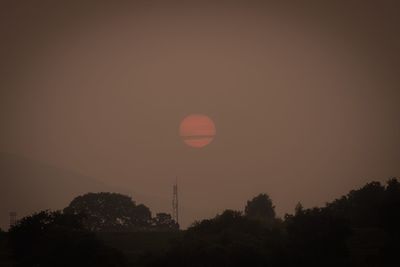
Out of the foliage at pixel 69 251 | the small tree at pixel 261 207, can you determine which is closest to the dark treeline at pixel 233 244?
the foliage at pixel 69 251

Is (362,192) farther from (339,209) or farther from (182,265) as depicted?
(182,265)

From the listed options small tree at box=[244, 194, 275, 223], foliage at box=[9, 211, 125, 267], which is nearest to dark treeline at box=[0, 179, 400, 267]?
foliage at box=[9, 211, 125, 267]

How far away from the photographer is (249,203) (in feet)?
646

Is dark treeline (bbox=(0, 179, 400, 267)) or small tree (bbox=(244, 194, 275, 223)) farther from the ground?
small tree (bbox=(244, 194, 275, 223))

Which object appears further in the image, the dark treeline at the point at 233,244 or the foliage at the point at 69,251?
the dark treeline at the point at 233,244

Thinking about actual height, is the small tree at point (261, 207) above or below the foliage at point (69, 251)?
above

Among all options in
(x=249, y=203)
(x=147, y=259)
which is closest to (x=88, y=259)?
(x=147, y=259)

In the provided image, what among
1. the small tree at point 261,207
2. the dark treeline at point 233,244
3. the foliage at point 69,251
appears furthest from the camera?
the small tree at point 261,207

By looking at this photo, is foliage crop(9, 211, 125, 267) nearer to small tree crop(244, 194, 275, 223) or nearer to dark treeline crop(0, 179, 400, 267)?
dark treeline crop(0, 179, 400, 267)

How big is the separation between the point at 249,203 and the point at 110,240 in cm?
6677

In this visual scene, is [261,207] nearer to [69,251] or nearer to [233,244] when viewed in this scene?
[233,244]

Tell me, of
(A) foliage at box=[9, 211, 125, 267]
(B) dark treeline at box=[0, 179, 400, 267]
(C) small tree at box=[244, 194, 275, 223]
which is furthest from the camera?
(C) small tree at box=[244, 194, 275, 223]

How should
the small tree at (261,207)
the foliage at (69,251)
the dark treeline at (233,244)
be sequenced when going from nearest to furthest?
the foliage at (69,251) → the dark treeline at (233,244) → the small tree at (261,207)

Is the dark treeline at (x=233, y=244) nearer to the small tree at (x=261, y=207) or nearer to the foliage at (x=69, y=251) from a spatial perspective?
the foliage at (x=69, y=251)
